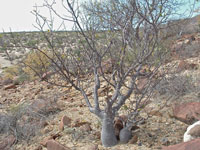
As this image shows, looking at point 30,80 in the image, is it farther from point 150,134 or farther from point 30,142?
point 150,134

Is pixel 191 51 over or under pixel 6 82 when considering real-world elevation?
over

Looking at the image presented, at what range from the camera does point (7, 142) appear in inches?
116

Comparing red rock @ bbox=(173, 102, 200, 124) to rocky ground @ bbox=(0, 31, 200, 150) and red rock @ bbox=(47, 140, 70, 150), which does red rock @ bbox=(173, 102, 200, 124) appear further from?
red rock @ bbox=(47, 140, 70, 150)

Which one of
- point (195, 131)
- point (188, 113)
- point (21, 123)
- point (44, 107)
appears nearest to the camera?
point (195, 131)

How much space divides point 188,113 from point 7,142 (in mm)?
2717

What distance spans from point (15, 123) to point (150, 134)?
7.57 feet

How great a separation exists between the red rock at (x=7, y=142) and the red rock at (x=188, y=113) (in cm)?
252

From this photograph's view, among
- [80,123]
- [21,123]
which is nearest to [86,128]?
[80,123]

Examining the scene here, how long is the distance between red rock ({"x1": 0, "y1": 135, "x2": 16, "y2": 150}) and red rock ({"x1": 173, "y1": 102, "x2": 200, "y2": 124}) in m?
2.52

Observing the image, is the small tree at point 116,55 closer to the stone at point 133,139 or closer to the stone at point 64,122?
the stone at point 133,139

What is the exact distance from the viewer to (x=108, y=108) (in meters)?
2.29

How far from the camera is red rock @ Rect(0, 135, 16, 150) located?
2.84 m

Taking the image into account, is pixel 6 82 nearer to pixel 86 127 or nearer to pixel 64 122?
pixel 64 122

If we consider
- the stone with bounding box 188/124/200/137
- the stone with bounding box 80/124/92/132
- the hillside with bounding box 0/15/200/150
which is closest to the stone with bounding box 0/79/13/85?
the hillside with bounding box 0/15/200/150
